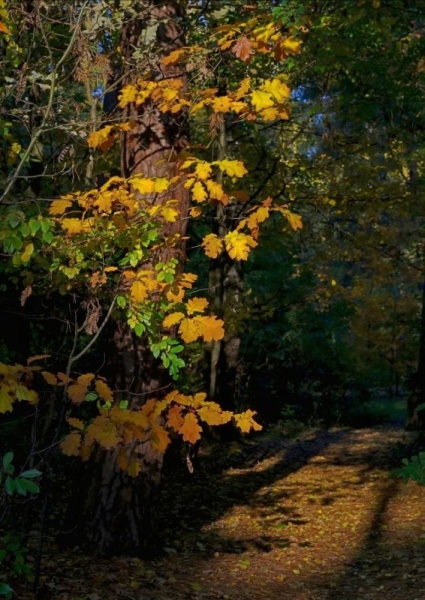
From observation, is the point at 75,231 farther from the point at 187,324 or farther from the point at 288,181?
the point at 288,181

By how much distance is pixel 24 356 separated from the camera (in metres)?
7.85

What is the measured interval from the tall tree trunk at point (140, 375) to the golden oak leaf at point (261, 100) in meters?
1.35

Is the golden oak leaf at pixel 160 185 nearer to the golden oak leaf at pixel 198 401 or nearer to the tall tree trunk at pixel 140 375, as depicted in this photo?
the tall tree trunk at pixel 140 375

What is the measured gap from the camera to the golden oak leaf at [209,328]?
4.38 metres

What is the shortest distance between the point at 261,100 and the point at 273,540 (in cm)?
494

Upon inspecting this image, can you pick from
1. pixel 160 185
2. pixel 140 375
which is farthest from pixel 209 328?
pixel 140 375

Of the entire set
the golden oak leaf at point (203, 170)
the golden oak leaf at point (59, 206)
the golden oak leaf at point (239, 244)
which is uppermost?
the golden oak leaf at point (203, 170)

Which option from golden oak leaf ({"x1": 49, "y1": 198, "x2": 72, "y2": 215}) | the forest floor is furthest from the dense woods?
the forest floor

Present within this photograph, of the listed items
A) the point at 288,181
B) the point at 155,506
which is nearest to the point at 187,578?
the point at 155,506

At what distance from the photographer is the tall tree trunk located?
6.12 meters

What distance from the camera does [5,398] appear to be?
3477 millimetres

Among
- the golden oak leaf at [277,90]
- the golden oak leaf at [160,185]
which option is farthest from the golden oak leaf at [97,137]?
the golden oak leaf at [277,90]

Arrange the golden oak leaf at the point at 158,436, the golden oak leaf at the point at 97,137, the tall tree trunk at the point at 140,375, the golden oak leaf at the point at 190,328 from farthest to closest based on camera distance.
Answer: the tall tree trunk at the point at 140,375 → the golden oak leaf at the point at 97,137 → the golden oak leaf at the point at 190,328 → the golden oak leaf at the point at 158,436

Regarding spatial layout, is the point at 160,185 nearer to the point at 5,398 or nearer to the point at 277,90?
the point at 277,90
